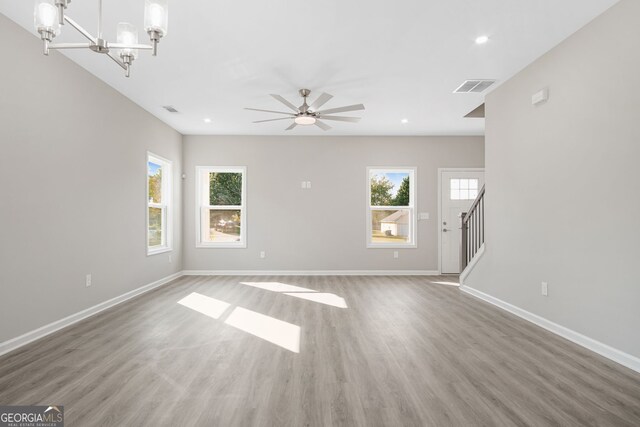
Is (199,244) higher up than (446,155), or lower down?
lower down

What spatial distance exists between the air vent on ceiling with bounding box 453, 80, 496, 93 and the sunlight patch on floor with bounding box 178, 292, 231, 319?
4.18 m

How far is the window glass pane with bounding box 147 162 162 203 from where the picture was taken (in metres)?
5.60

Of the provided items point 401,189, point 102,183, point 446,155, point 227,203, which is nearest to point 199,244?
point 227,203

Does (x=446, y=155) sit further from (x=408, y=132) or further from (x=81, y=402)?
(x=81, y=402)

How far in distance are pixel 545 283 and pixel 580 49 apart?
2.27m

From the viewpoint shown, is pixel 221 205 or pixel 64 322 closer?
pixel 64 322

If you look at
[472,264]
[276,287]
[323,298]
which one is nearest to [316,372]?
[323,298]

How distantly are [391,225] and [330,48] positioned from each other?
4255mm

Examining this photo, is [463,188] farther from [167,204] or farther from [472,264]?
[167,204]

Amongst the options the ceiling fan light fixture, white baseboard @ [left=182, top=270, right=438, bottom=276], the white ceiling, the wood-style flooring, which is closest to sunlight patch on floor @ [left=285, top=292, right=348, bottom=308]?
the wood-style flooring

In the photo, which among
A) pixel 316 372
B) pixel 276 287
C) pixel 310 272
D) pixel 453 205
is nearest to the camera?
pixel 316 372

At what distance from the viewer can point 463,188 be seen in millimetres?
6773

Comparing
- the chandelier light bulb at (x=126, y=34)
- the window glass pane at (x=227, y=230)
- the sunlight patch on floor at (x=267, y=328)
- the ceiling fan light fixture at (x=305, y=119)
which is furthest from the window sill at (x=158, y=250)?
the chandelier light bulb at (x=126, y=34)

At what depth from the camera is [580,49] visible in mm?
2988
